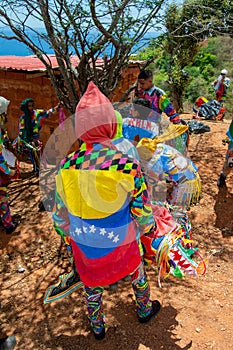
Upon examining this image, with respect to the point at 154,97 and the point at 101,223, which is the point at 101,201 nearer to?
the point at 101,223

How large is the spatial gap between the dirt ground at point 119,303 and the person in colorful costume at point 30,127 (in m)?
1.40

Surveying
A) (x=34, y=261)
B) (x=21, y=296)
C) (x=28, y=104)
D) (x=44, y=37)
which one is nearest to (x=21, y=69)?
(x=28, y=104)

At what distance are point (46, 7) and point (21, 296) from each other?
3032mm

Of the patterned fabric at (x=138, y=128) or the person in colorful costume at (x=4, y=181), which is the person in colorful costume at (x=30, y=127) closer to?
the person in colorful costume at (x=4, y=181)

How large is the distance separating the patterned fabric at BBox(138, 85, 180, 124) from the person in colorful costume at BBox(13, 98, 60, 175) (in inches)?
60.4

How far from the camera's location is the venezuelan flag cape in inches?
78.5

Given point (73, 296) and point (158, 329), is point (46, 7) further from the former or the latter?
point (158, 329)

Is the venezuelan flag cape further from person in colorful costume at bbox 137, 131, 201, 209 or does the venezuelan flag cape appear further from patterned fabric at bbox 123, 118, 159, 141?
patterned fabric at bbox 123, 118, 159, 141

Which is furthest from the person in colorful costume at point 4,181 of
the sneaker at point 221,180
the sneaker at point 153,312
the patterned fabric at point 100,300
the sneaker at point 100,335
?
the sneaker at point 221,180

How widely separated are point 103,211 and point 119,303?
56.5 inches

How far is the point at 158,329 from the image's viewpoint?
9.03 feet

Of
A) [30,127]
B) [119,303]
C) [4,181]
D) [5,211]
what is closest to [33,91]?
[30,127]

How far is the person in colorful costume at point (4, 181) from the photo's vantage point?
148 inches

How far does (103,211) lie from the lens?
2.03 m
